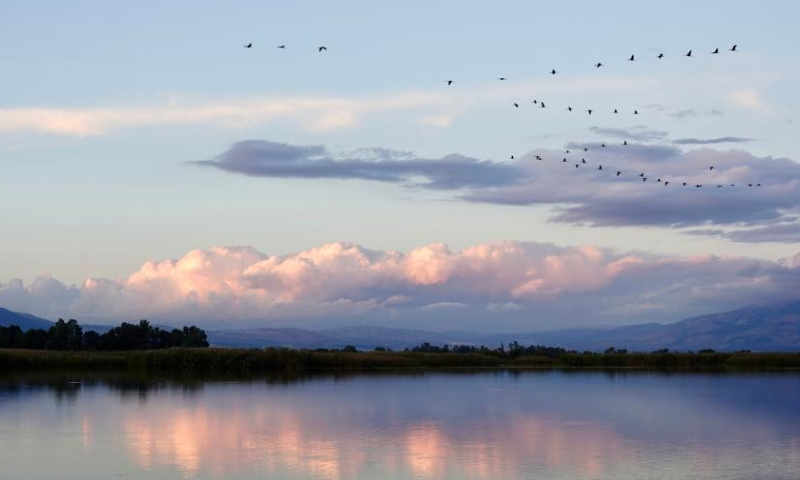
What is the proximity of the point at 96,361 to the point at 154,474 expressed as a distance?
168ft

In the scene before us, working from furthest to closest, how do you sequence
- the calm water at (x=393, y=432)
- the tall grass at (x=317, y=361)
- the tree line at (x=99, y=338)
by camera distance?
the tree line at (x=99, y=338) → the tall grass at (x=317, y=361) → the calm water at (x=393, y=432)

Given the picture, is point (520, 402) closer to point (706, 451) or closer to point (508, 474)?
point (706, 451)

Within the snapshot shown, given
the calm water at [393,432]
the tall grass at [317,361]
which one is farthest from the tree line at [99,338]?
the calm water at [393,432]

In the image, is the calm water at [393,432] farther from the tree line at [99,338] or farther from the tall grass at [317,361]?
the tree line at [99,338]

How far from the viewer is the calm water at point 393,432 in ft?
79.7

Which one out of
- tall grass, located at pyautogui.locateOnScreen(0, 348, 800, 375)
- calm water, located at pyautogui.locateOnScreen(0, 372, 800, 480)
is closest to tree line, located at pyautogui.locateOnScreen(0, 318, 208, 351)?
tall grass, located at pyautogui.locateOnScreen(0, 348, 800, 375)

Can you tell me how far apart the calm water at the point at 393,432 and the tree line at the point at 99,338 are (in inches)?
1557

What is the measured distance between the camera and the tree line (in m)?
90.3

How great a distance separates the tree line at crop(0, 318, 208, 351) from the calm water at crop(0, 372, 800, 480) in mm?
39536

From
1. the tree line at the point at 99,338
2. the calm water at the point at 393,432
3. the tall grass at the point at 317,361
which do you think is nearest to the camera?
the calm water at the point at 393,432

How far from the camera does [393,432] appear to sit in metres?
31.3

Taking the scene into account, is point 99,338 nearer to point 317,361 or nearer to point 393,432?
point 317,361

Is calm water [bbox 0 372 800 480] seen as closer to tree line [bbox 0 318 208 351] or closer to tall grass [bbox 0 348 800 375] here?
tall grass [bbox 0 348 800 375]

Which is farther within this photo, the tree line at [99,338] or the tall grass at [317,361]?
the tree line at [99,338]
